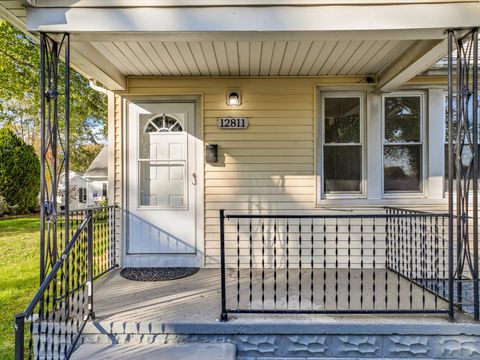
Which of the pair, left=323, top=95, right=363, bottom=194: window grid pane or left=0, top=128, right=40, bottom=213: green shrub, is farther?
left=0, top=128, right=40, bottom=213: green shrub

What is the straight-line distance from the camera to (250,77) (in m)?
4.16

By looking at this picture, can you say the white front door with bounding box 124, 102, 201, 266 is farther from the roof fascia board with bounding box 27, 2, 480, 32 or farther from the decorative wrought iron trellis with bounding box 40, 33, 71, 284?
the roof fascia board with bounding box 27, 2, 480, 32

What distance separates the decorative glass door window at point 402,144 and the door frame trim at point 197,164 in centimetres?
242

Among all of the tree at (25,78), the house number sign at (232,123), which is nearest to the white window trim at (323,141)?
the house number sign at (232,123)

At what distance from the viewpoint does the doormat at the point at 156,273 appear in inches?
147

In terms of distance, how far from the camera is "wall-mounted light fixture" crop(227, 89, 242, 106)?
163 inches

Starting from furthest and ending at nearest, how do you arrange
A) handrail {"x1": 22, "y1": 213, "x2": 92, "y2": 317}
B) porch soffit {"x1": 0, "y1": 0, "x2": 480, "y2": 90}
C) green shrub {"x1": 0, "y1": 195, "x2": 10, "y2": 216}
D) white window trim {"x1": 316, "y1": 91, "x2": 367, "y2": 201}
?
green shrub {"x1": 0, "y1": 195, "x2": 10, "y2": 216}, white window trim {"x1": 316, "y1": 91, "x2": 367, "y2": 201}, porch soffit {"x1": 0, "y1": 0, "x2": 480, "y2": 90}, handrail {"x1": 22, "y1": 213, "x2": 92, "y2": 317}

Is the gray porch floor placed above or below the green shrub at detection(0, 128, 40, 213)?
below

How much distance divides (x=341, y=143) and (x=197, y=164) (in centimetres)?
194

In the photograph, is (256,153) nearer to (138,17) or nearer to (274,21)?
(274,21)

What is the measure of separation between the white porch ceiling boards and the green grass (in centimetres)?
285

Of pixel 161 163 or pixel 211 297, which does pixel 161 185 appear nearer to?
pixel 161 163

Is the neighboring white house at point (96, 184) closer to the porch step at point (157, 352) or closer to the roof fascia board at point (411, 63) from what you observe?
the porch step at point (157, 352)

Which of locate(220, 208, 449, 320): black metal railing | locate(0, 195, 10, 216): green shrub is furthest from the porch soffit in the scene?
locate(0, 195, 10, 216): green shrub
